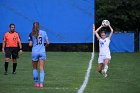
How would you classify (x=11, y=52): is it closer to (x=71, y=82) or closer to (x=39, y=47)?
(x=71, y=82)

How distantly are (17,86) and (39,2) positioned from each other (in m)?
24.5

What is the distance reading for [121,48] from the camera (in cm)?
Answer: 3944

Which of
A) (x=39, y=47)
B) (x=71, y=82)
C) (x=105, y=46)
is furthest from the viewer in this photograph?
(x=105, y=46)

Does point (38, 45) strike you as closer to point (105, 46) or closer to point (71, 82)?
point (71, 82)

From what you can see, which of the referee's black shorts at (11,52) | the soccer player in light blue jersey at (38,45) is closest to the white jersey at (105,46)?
the referee's black shorts at (11,52)

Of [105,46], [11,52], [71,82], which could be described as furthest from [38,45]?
[11,52]

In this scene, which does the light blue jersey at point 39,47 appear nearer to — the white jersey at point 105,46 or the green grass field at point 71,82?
the green grass field at point 71,82

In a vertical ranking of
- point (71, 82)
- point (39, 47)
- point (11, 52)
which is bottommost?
point (71, 82)

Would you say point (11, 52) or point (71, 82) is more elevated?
point (11, 52)

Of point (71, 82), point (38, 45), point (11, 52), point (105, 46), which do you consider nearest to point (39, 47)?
point (38, 45)

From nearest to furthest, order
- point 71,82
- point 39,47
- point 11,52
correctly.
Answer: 1. point 39,47
2. point 71,82
3. point 11,52

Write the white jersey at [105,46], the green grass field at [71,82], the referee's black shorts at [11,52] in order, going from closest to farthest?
the green grass field at [71,82], the white jersey at [105,46], the referee's black shorts at [11,52]

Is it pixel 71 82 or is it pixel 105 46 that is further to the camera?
pixel 105 46

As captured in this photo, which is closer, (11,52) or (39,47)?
(39,47)
